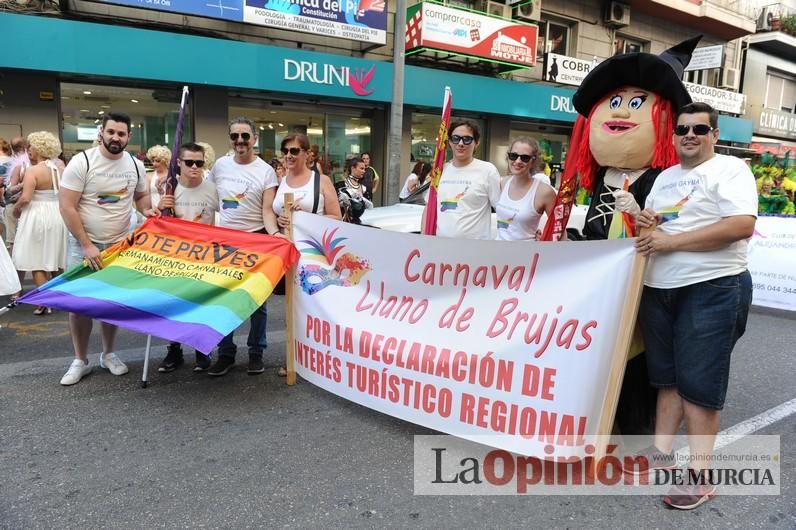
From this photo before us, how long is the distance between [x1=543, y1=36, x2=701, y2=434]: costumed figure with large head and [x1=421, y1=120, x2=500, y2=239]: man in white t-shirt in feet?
2.66

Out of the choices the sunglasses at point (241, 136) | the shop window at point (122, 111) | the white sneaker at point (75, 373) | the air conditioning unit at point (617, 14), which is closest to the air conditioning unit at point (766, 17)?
the air conditioning unit at point (617, 14)

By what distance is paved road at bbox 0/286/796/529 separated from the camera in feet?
8.05

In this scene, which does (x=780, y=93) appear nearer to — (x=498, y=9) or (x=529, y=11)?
(x=529, y=11)

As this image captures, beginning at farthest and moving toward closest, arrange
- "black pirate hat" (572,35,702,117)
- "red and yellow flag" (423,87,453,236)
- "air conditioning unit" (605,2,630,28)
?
"air conditioning unit" (605,2,630,28) → "red and yellow flag" (423,87,453,236) → "black pirate hat" (572,35,702,117)

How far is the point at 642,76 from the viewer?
303cm

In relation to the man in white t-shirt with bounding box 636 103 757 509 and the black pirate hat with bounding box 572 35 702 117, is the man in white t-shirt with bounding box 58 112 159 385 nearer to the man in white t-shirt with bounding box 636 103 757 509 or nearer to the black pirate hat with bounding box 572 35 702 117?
the black pirate hat with bounding box 572 35 702 117

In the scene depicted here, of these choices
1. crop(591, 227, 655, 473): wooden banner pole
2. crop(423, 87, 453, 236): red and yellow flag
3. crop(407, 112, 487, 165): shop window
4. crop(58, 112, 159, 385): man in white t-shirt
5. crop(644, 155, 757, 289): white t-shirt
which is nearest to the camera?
crop(644, 155, 757, 289): white t-shirt

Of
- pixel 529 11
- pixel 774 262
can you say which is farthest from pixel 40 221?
pixel 529 11

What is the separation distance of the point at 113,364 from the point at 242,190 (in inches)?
63.4

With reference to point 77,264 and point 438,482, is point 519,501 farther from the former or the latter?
point 77,264

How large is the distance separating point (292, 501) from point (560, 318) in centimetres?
155

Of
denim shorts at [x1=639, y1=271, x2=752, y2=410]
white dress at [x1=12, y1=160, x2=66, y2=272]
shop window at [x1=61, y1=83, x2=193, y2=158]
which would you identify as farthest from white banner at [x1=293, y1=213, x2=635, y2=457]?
shop window at [x1=61, y1=83, x2=193, y2=158]

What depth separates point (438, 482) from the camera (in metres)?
2.77

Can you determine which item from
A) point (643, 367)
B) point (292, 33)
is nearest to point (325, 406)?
point (643, 367)
